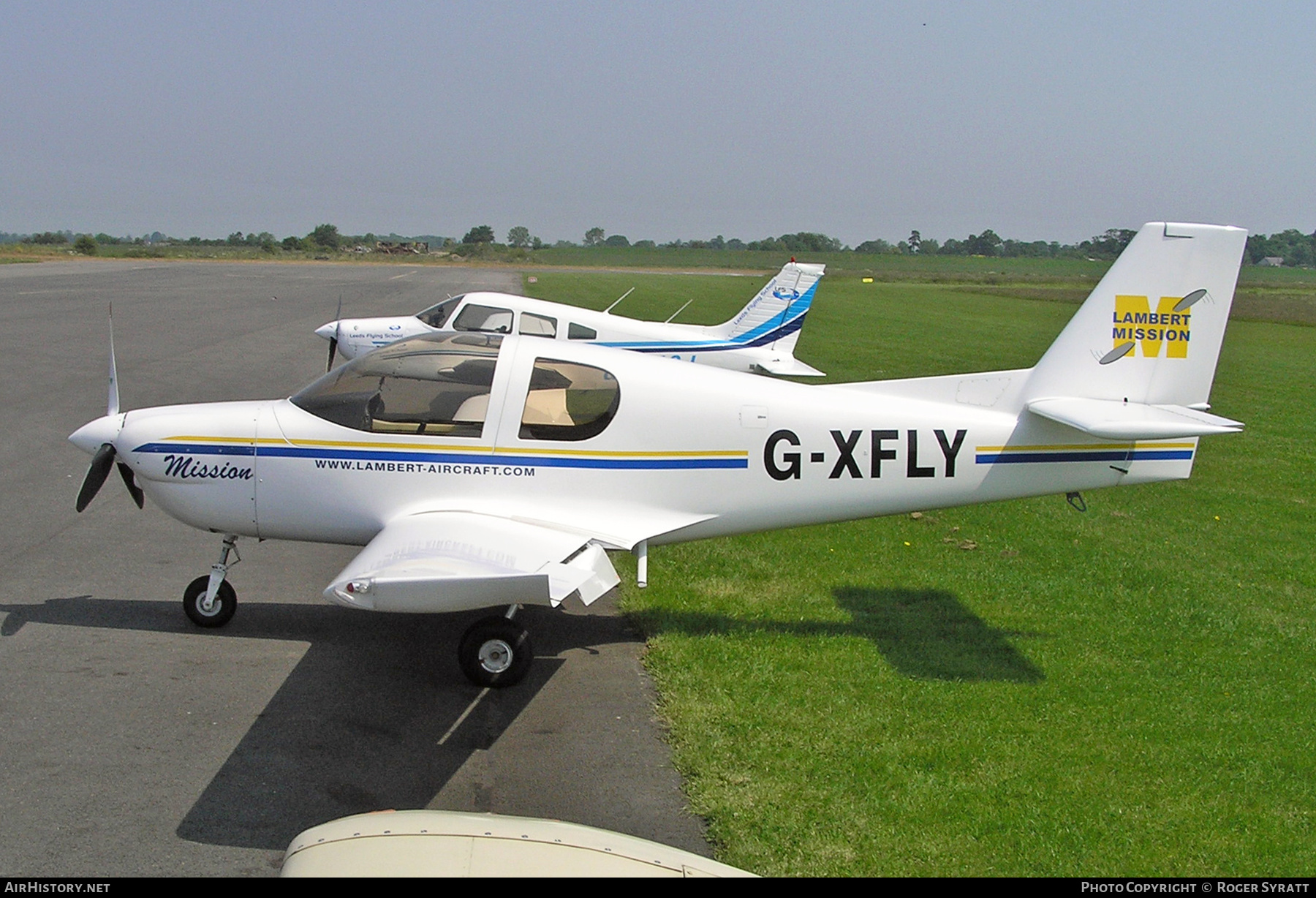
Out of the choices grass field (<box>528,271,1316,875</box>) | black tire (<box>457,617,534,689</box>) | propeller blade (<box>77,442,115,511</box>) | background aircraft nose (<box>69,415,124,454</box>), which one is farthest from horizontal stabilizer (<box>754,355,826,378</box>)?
propeller blade (<box>77,442,115,511</box>)

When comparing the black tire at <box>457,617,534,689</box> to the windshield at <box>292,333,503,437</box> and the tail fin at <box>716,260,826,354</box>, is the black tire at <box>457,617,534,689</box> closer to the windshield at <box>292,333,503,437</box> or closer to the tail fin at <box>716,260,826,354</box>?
the windshield at <box>292,333,503,437</box>

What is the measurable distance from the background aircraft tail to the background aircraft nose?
20.3 ft

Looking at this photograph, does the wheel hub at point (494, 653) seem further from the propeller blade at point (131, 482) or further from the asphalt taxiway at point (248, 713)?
the propeller blade at point (131, 482)

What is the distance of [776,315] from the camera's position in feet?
62.6

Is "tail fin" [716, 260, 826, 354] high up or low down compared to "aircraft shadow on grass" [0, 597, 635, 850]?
up

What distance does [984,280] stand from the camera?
9531 cm

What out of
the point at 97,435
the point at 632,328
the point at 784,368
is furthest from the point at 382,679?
the point at 784,368

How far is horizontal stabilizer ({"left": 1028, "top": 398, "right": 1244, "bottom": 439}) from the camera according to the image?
21.7 feet

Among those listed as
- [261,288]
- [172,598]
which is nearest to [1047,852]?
[172,598]

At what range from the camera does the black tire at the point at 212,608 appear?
23.6 feet

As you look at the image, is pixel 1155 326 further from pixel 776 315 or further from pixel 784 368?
pixel 776 315

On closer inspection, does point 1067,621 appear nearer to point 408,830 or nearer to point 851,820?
point 851,820

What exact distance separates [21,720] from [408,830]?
3.61 m

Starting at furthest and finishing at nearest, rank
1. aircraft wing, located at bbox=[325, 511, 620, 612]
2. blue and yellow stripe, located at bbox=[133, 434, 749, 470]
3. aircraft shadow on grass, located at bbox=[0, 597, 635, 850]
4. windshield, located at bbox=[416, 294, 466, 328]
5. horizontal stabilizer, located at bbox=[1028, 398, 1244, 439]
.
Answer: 1. windshield, located at bbox=[416, 294, 466, 328]
2. blue and yellow stripe, located at bbox=[133, 434, 749, 470]
3. horizontal stabilizer, located at bbox=[1028, 398, 1244, 439]
4. aircraft wing, located at bbox=[325, 511, 620, 612]
5. aircraft shadow on grass, located at bbox=[0, 597, 635, 850]
